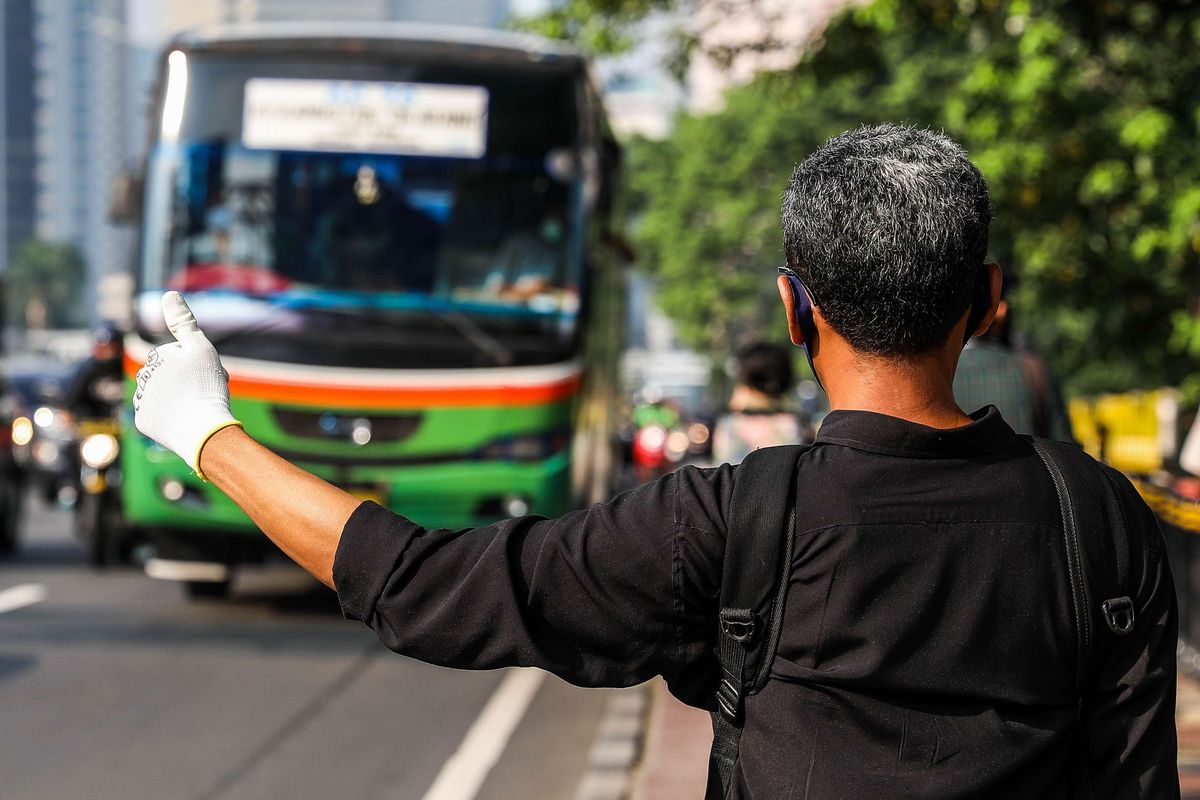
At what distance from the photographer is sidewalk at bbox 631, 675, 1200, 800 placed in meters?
6.11

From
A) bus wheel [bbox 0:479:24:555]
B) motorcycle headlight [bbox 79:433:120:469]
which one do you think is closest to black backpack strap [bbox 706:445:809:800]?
motorcycle headlight [bbox 79:433:120:469]

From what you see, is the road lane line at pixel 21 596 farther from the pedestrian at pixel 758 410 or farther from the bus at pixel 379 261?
the pedestrian at pixel 758 410

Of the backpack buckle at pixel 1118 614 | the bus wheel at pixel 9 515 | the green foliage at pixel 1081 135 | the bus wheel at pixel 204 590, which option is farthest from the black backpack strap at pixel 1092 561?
the bus wheel at pixel 9 515

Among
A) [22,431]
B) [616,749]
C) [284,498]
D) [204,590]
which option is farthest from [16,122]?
[284,498]

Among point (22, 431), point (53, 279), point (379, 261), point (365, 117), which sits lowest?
point (53, 279)

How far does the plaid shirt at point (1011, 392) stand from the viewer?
4.96 meters

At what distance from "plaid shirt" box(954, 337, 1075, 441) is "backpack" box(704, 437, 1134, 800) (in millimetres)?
3005

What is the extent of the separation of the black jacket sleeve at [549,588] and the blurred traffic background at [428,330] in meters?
3.14

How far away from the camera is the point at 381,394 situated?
1002 centimetres

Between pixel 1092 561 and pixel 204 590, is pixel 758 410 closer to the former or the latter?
pixel 1092 561

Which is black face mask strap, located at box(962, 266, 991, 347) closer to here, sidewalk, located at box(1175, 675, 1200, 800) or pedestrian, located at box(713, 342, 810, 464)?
sidewalk, located at box(1175, 675, 1200, 800)

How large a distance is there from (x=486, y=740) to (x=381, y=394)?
296 centimetres

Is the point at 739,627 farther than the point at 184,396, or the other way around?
the point at 184,396

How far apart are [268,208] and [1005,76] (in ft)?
16.1
